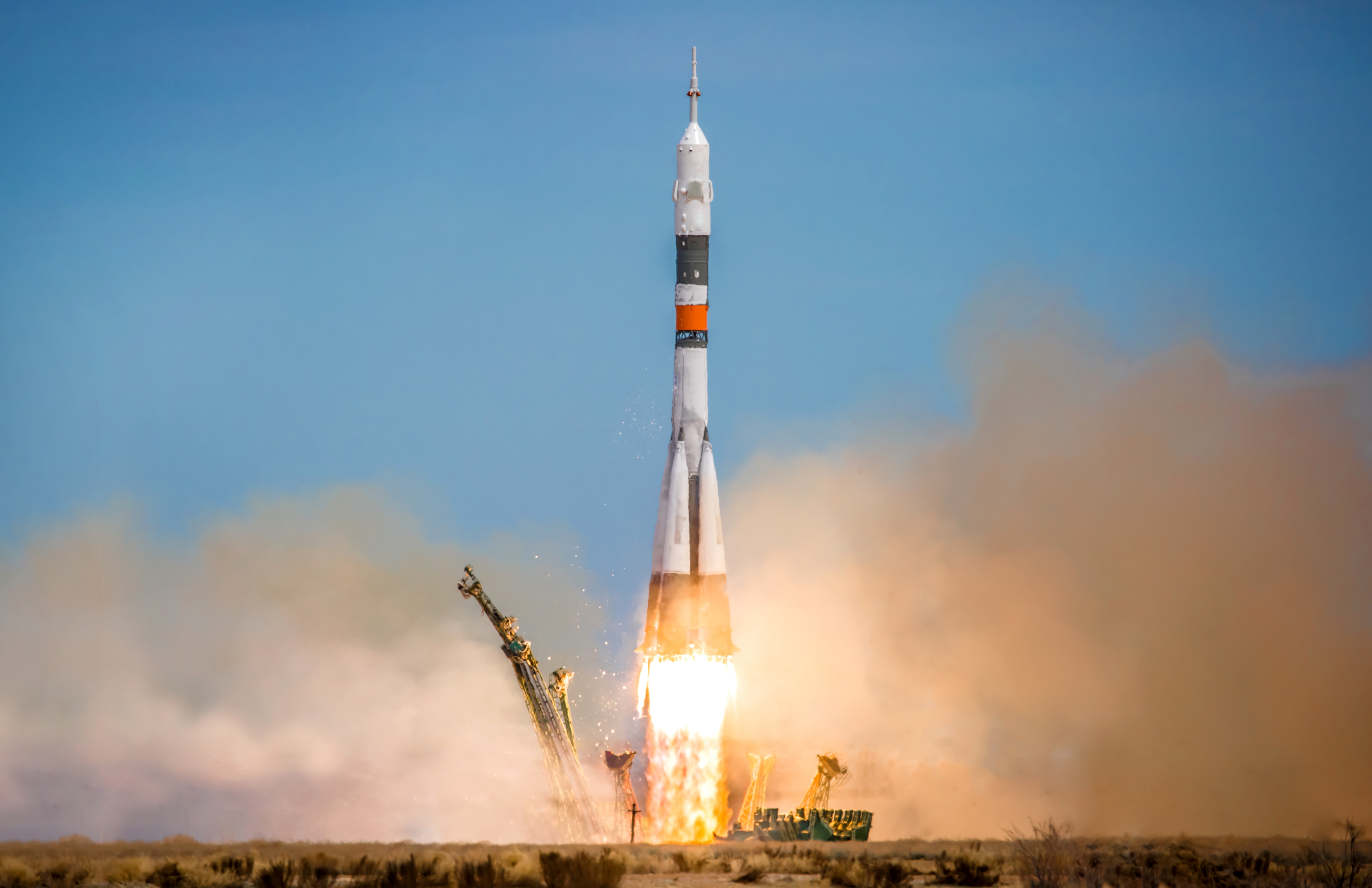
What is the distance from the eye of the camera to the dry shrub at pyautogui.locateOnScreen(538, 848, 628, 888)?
4744cm

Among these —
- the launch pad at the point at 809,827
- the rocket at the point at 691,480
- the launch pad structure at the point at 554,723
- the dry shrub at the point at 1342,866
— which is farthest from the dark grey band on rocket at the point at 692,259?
the dry shrub at the point at 1342,866

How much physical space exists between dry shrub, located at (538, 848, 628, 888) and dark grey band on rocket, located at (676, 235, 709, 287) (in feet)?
98.8

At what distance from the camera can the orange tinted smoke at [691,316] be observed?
3004 inches

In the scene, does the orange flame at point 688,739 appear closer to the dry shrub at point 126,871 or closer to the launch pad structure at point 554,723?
the launch pad structure at point 554,723

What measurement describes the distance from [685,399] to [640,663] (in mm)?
10981

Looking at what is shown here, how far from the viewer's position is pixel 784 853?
62.2 m

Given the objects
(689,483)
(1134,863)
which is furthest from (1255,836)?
(689,483)

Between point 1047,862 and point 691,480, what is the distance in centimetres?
2984

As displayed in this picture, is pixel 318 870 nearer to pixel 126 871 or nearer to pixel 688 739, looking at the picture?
pixel 126 871

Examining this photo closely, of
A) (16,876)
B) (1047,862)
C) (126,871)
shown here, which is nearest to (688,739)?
(1047,862)

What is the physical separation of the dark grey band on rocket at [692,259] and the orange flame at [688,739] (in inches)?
596

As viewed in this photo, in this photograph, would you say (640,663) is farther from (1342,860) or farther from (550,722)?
(1342,860)

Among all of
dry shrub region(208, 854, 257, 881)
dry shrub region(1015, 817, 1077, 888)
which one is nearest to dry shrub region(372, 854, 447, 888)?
dry shrub region(208, 854, 257, 881)

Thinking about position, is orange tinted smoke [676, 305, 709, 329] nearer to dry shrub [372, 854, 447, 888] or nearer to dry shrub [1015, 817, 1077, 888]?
dry shrub [1015, 817, 1077, 888]
